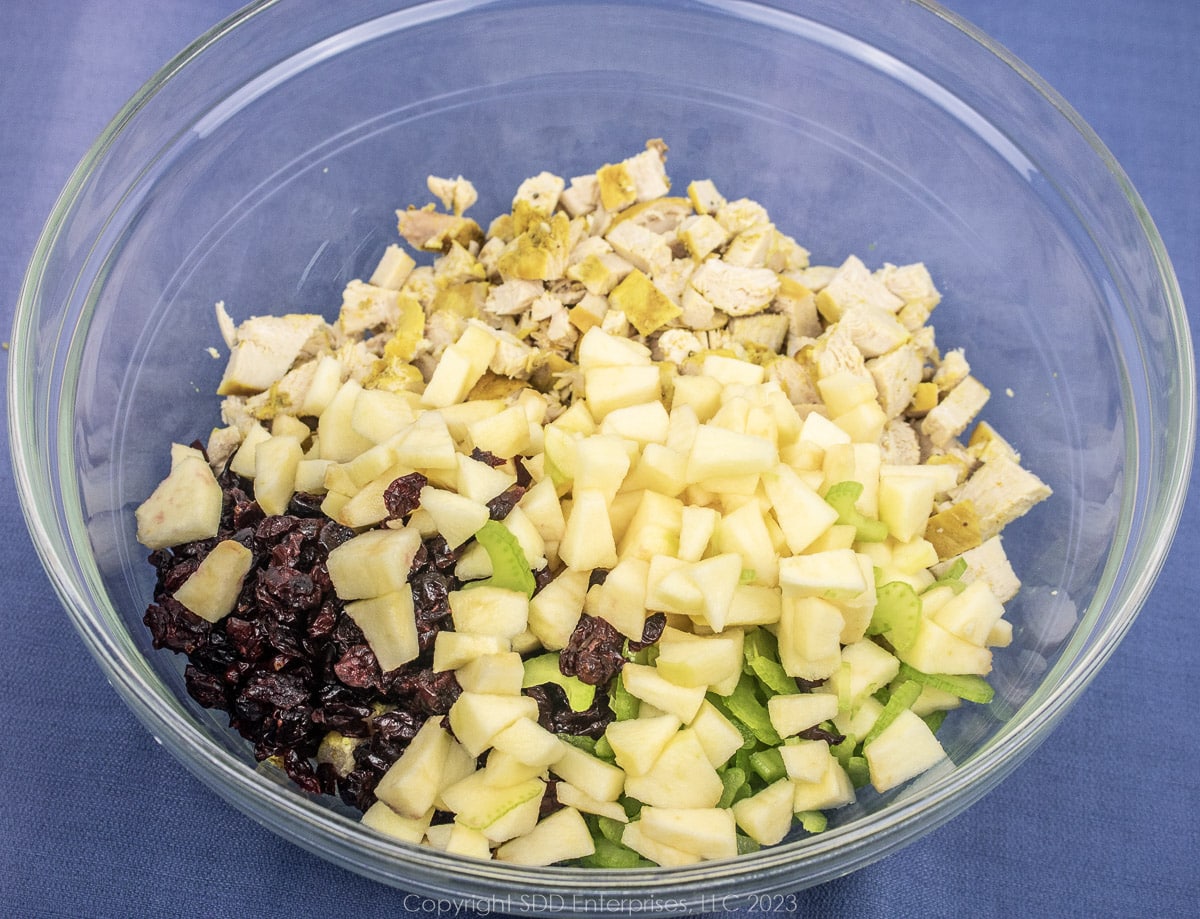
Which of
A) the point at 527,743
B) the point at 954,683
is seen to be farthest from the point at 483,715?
the point at 954,683

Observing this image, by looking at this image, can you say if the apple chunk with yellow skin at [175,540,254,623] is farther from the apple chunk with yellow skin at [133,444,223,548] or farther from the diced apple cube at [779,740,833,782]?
the diced apple cube at [779,740,833,782]

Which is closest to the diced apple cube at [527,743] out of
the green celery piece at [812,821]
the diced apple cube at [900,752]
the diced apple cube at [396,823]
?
the diced apple cube at [396,823]

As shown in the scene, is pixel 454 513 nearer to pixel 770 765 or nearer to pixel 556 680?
pixel 556 680

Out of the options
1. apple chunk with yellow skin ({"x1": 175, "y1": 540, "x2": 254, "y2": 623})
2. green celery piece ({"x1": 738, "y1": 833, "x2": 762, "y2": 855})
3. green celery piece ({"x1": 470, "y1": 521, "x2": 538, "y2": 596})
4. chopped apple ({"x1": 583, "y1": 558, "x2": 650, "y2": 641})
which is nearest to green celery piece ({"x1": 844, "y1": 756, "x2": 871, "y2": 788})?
green celery piece ({"x1": 738, "y1": 833, "x2": 762, "y2": 855})

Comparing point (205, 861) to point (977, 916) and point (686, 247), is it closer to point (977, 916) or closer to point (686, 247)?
point (977, 916)

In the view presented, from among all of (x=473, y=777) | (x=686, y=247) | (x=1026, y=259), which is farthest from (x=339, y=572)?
(x=1026, y=259)
